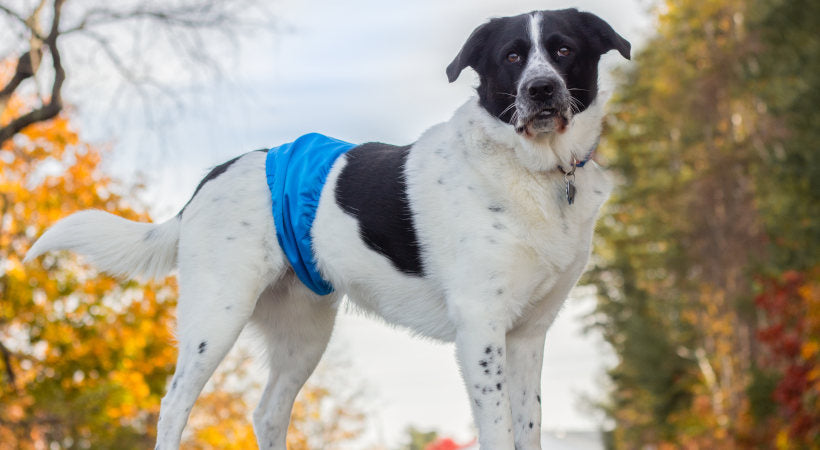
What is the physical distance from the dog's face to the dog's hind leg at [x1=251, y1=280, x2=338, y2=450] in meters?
1.33

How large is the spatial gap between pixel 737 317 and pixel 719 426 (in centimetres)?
294

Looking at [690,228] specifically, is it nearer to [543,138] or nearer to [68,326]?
[68,326]

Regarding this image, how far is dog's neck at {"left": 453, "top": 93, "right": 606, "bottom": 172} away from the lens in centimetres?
370

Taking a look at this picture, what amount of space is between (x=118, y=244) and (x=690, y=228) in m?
23.6

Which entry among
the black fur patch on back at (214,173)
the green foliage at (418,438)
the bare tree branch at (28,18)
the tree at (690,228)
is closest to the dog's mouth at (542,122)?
the black fur patch on back at (214,173)

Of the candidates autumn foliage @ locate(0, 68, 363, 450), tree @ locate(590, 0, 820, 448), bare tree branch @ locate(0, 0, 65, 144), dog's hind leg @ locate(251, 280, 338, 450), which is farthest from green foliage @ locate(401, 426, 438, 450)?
dog's hind leg @ locate(251, 280, 338, 450)

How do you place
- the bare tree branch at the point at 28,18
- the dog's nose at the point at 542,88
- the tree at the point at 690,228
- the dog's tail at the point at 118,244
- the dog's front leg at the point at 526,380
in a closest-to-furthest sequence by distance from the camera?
the dog's nose at the point at 542,88, the dog's front leg at the point at 526,380, the dog's tail at the point at 118,244, the bare tree branch at the point at 28,18, the tree at the point at 690,228

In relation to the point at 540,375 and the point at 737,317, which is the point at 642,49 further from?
the point at 540,375

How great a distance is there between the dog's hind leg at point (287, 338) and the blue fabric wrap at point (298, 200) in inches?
6.5

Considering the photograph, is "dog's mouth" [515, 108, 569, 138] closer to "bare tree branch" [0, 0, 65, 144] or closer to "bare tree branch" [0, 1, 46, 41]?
"bare tree branch" [0, 0, 65, 144]

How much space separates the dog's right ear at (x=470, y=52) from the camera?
12.3ft

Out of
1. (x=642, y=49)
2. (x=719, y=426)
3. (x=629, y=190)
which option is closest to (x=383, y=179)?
(x=719, y=426)

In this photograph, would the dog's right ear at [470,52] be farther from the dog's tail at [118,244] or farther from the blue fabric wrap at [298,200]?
the dog's tail at [118,244]

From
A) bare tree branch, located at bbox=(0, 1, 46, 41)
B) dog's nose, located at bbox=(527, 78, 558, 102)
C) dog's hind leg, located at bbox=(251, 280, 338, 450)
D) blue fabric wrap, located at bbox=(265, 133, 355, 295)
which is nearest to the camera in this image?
dog's nose, located at bbox=(527, 78, 558, 102)
